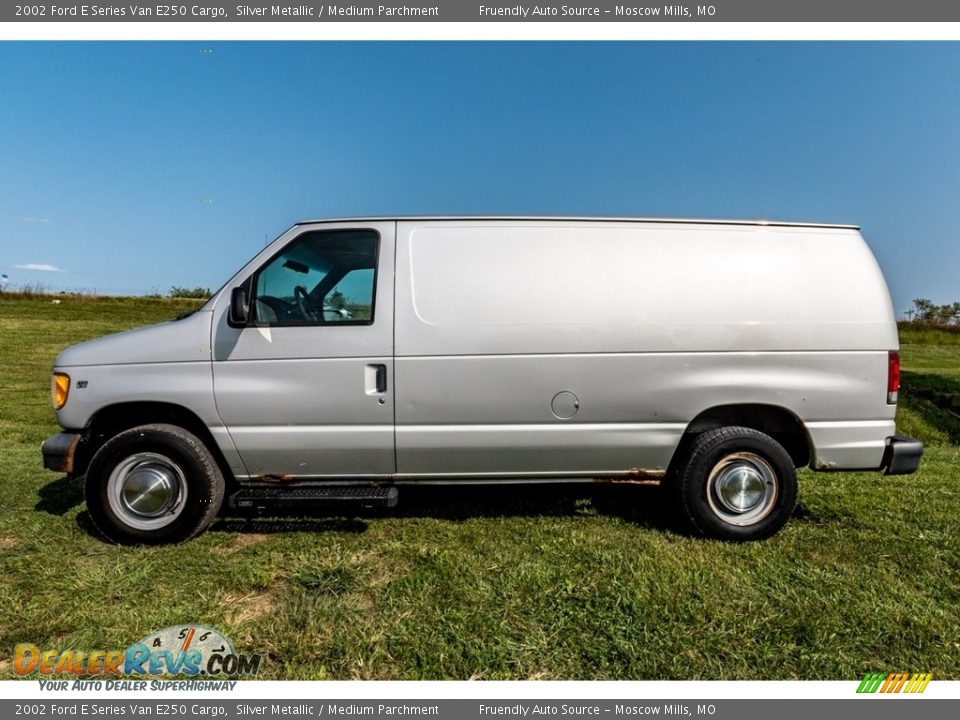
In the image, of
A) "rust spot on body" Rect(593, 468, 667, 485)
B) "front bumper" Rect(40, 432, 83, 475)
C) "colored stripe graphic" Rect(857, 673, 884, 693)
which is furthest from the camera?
"rust spot on body" Rect(593, 468, 667, 485)

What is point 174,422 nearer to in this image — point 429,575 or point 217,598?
point 217,598

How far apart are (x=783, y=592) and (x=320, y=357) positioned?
10.2 ft

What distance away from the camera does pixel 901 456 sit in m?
3.58

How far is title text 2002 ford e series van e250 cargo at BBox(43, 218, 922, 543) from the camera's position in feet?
11.5

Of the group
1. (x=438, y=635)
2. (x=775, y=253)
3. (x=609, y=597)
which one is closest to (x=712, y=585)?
(x=609, y=597)

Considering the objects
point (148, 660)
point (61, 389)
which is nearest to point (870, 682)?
point (148, 660)

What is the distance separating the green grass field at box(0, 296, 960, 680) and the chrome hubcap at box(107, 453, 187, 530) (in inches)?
8.4

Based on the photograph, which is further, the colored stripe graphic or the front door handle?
the front door handle

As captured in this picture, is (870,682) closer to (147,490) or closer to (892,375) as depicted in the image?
(892,375)

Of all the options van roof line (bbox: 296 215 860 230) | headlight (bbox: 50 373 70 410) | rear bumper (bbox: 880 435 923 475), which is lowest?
rear bumper (bbox: 880 435 923 475)

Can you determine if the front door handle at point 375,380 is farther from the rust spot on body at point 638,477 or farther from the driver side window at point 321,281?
the rust spot on body at point 638,477

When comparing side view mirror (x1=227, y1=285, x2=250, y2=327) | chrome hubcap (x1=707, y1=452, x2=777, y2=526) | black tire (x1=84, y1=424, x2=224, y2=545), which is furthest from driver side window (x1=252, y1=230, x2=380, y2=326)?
chrome hubcap (x1=707, y1=452, x2=777, y2=526)

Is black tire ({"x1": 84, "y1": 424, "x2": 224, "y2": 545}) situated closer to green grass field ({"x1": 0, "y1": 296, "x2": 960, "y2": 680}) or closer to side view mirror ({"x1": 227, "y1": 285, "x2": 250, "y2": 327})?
green grass field ({"x1": 0, "y1": 296, "x2": 960, "y2": 680})

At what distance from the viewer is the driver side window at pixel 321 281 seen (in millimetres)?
3568
